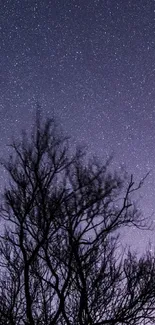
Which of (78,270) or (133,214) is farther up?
(133,214)

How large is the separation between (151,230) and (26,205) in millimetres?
3628

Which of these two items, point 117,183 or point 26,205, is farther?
point 117,183

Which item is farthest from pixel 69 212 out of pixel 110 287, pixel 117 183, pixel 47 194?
pixel 110 287

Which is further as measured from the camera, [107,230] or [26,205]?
[107,230]

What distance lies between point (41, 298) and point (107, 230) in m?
2.79

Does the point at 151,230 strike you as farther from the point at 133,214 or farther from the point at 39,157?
the point at 39,157

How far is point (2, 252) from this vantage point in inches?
461

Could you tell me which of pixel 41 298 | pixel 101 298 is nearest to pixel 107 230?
pixel 101 298

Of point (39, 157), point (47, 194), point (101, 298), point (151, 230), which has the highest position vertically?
point (39, 157)

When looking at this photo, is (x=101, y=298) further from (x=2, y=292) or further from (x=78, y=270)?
(x=2, y=292)

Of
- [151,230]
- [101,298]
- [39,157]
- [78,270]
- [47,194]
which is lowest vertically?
[101,298]

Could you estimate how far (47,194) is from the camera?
11.2 meters

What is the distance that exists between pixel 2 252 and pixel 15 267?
0.56m

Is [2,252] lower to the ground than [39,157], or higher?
lower
